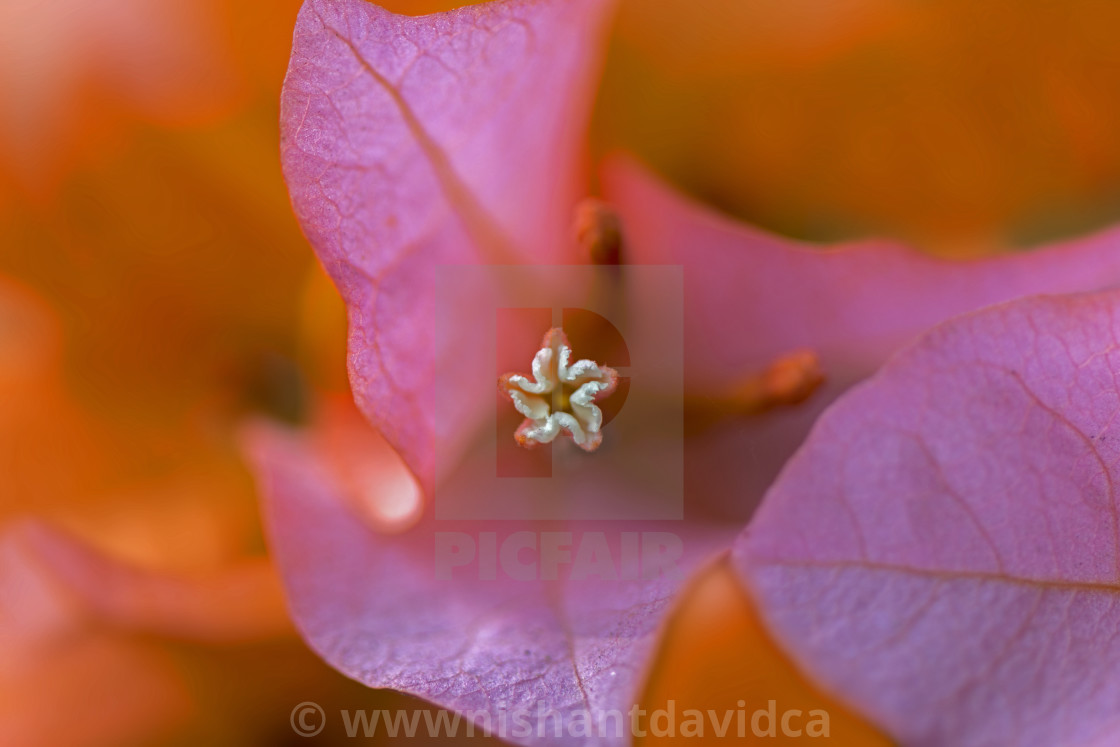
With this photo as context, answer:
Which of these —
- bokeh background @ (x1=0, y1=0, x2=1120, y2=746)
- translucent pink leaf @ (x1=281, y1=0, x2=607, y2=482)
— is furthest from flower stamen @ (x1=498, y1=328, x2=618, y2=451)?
bokeh background @ (x1=0, y1=0, x2=1120, y2=746)

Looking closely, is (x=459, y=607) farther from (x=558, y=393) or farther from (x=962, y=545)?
(x=962, y=545)

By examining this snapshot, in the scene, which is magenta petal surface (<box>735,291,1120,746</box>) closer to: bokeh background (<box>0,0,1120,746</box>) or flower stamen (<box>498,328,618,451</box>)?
flower stamen (<box>498,328,618,451</box>)

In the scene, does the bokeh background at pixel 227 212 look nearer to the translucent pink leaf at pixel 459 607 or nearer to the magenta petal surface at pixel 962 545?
the translucent pink leaf at pixel 459 607

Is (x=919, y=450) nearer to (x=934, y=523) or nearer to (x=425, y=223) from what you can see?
(x=934, y=523)

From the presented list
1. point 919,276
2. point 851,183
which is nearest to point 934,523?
point 919,276

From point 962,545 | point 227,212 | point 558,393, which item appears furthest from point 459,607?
point 227,212

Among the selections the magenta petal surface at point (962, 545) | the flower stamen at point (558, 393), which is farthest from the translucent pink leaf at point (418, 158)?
the magenta petal surface at point (962, 545)
